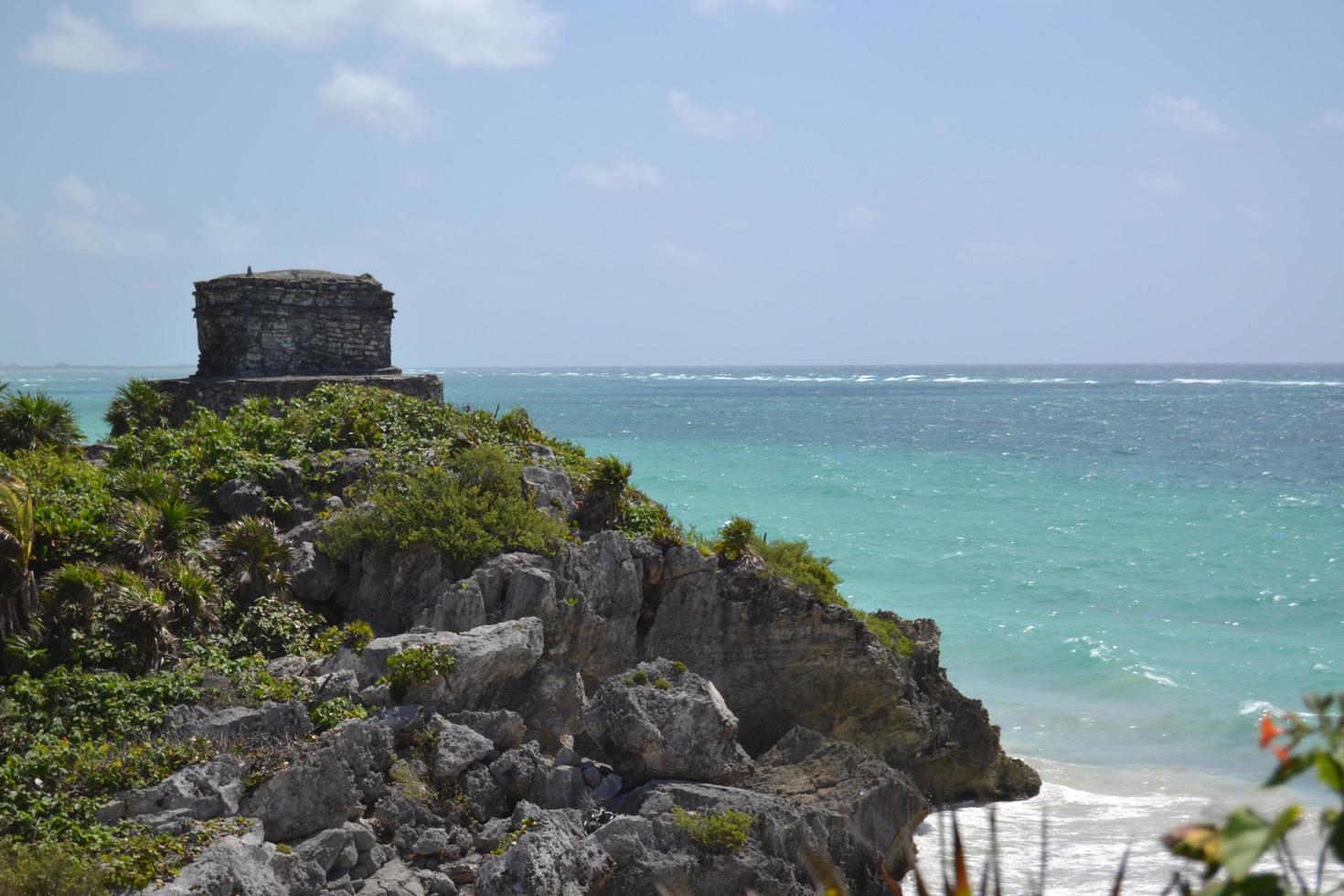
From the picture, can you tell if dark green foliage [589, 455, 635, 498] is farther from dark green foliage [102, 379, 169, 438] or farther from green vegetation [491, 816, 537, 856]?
dark green foliage [102, 379, 169, 438]

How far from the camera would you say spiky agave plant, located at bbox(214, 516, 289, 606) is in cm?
1259

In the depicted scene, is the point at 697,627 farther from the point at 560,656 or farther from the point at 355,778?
the point at 355,778

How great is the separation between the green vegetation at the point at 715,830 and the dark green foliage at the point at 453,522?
4074mm

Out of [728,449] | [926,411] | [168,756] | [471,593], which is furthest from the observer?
[926,411]

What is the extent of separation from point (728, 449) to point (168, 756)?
50.7 metres

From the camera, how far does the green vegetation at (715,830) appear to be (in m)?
9.79

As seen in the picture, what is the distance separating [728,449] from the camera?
59750 mm

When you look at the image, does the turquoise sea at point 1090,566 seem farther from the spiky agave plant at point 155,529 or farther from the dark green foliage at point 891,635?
the spiky agave plant at point 155,529

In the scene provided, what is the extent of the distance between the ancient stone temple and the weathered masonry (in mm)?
17

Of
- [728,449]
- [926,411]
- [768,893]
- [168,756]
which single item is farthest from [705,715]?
[926,411]

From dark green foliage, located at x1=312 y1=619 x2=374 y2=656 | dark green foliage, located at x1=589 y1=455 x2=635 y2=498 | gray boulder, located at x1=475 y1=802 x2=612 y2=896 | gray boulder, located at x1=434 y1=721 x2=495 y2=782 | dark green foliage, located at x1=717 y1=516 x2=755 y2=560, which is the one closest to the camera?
gray boulder, located at x1=475 y1=802 x2=612 y2=896

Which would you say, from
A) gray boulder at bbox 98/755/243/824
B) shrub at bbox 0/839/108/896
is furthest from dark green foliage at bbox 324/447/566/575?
shrub at bbox 0/839/108/896

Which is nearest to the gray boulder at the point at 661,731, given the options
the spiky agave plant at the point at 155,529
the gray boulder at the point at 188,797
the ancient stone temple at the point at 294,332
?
the gray boulder at the point at 188,797

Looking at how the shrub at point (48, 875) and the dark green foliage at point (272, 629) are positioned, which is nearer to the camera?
the shrub at point (48, 875)
